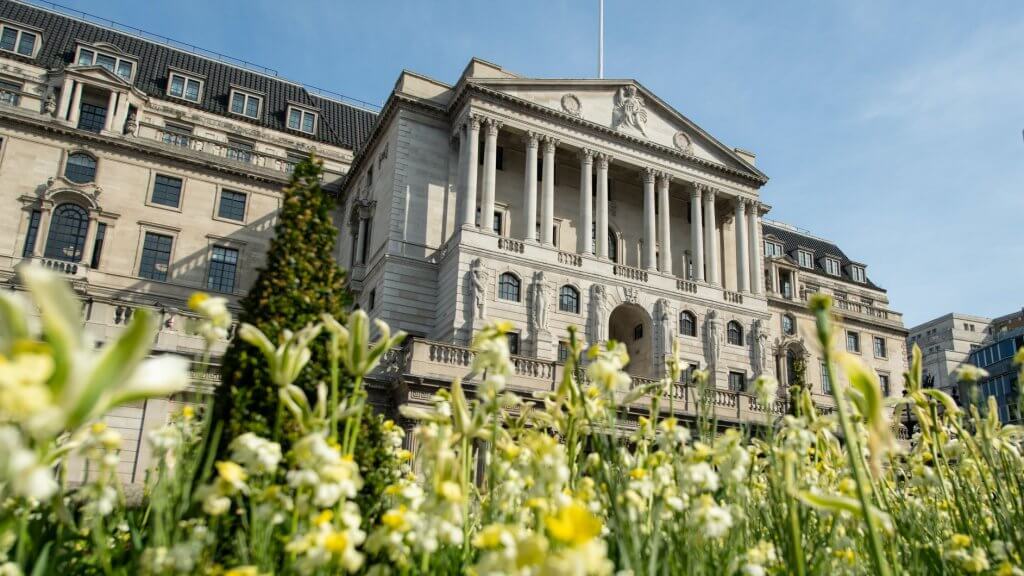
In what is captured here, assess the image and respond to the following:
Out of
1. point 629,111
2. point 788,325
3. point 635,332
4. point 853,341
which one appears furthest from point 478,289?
point 853,341

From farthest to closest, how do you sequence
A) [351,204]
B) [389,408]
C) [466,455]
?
[351,204], [389,408], [466,455]

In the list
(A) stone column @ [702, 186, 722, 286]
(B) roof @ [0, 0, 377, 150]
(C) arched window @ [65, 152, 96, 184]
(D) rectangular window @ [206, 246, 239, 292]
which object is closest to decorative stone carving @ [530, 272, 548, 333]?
(A) stone column @ [702, 186, 722, 286]

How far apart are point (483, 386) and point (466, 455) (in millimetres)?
428

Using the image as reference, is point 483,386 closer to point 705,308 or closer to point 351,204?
point 705,308

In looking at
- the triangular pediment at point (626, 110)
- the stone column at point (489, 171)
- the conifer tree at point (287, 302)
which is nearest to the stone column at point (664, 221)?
the triangular pediment at point (626, 110)

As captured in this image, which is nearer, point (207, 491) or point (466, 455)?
point (207, 491)

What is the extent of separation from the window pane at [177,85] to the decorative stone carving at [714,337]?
4024 cm

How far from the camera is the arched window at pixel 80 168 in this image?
40.4 meters

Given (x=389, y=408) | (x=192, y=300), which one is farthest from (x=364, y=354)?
(x=389, y=408)

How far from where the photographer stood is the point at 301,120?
54.7 m

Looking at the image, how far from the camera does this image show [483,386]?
4188 mm

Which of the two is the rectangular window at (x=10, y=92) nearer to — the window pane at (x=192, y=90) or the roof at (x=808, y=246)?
the window pane at (x=192, y=90)

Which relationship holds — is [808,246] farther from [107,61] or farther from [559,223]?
[107,61]

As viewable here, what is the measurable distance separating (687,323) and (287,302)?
35605 millimetres
